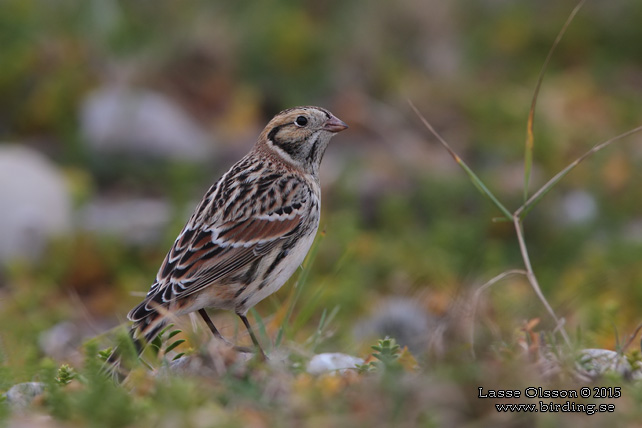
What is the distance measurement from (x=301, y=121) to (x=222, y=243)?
996 mm

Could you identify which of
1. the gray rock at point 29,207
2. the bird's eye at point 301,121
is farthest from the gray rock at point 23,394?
the gray rock at point 29,207

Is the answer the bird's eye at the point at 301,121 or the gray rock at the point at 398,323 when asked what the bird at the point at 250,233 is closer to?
the bird's eye at the point at 301,121

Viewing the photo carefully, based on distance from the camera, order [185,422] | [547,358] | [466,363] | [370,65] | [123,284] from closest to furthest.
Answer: [185,422] < [466,363] < [547,358] < [123,284] < [370,65]

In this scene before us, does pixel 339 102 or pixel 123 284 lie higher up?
pixel 339 102

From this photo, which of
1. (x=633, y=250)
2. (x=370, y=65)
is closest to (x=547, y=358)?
(x=633, y=250)

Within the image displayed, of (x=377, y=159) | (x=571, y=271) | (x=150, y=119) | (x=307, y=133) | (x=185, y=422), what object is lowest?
(x=185, y=422)

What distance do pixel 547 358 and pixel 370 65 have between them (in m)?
9.71

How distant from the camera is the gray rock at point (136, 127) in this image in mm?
11625

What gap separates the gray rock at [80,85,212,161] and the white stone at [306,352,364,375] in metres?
6.77

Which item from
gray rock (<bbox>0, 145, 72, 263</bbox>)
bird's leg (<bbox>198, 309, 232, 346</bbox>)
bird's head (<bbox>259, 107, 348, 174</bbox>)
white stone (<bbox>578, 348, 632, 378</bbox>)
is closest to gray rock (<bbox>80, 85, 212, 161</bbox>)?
gray rock (<bbox>0, 145, 72, 263</bbox>)

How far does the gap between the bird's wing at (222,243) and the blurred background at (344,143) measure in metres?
1.23

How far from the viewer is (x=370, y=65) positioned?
13.8 metres

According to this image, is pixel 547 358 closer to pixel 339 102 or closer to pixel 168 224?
pixel 168 224

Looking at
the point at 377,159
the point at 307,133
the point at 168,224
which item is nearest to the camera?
the point at 307,133
